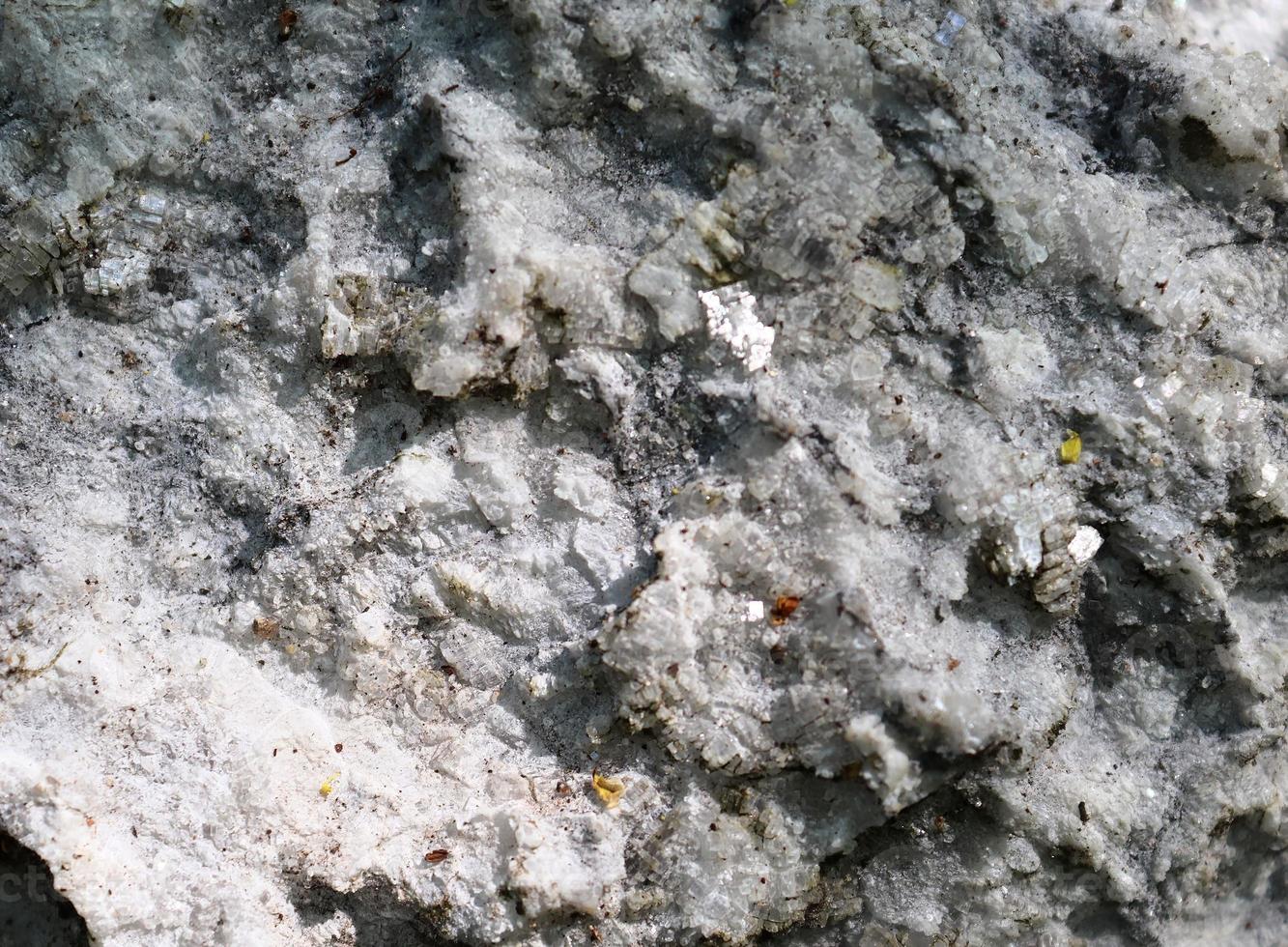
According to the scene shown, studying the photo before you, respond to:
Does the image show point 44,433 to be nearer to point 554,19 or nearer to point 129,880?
point 129,880

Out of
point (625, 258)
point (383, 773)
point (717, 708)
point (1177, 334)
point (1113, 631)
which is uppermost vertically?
point (1177, 334)

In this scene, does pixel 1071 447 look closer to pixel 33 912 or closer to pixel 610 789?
pixel 610 789

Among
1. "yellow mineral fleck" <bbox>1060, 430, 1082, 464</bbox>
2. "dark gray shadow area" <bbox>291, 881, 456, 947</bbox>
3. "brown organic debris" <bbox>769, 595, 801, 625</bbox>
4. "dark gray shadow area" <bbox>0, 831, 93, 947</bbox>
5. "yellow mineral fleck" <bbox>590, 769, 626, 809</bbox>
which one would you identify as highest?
"yellow mineral fleck" <bbox>1060, 430, 1082, 464</bbox>

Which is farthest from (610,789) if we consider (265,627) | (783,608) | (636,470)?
(265,627)

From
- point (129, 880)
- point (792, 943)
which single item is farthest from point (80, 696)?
point (792, 943)

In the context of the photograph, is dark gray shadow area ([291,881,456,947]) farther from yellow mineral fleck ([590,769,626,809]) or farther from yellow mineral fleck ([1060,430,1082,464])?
yellow mineral fleck ([1060,430,1082,464])

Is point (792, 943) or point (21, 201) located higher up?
point (21, 201)

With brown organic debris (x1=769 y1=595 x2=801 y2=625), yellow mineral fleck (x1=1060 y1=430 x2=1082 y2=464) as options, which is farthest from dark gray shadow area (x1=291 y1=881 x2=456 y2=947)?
yellow mineral fleck (x1=1060 y1=430 x2=1082 y2=464)
